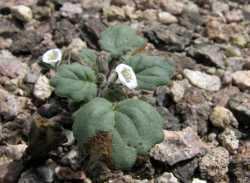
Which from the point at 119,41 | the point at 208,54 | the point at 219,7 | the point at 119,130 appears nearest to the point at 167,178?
the point at 119,130

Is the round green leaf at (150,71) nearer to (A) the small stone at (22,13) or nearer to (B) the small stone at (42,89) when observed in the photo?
(B) the small stone at (42,89)

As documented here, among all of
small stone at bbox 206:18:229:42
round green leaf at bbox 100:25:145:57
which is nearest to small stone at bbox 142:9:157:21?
small stone at bbox 206:18:229:42

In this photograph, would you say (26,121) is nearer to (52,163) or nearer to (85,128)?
(52,163)

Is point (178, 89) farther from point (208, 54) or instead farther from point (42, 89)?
point (42, 89)

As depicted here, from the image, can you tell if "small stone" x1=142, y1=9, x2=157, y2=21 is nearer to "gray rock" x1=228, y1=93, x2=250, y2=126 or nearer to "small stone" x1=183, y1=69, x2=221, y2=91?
"small stone" x1=183, y1=69, x2=221, y2=91

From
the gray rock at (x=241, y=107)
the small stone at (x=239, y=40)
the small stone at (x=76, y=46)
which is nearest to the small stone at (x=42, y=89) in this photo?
the small stone at (x=76, y=46)

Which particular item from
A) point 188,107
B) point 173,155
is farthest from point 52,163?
point 188,107
